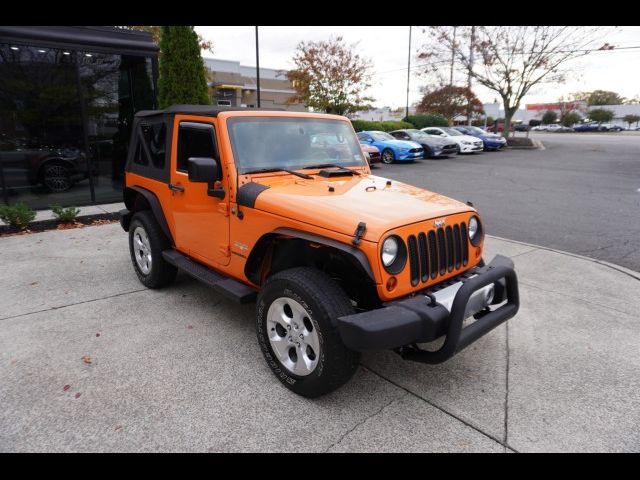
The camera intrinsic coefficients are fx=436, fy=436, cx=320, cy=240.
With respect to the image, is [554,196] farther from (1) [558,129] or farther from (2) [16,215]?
(1) [558,129]

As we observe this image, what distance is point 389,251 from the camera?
8.71ft

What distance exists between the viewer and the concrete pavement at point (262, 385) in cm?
254

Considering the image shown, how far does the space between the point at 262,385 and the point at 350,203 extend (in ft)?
4.62

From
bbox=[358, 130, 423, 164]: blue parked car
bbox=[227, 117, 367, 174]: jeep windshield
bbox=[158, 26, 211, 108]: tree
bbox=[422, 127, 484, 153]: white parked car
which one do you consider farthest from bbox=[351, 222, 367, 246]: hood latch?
bbox=[422, 127, 484, 153]: white parked car

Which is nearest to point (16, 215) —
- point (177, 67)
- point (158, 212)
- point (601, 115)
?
point (158, 212)

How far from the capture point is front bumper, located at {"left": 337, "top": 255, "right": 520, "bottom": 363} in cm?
239

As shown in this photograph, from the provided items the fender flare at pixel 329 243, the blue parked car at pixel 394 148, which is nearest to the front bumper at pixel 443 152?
the blue parked car at pixel 394 148

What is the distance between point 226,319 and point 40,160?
24.4 ft

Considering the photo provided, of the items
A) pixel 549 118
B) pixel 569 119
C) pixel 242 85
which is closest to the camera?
pixel 242 85

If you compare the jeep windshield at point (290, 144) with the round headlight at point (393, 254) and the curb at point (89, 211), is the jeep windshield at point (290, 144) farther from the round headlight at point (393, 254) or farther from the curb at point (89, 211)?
the curb at point (89, 211)

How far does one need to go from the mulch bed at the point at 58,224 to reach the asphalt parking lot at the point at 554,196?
23.0 ft

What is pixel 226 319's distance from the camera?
4074 millimetres
